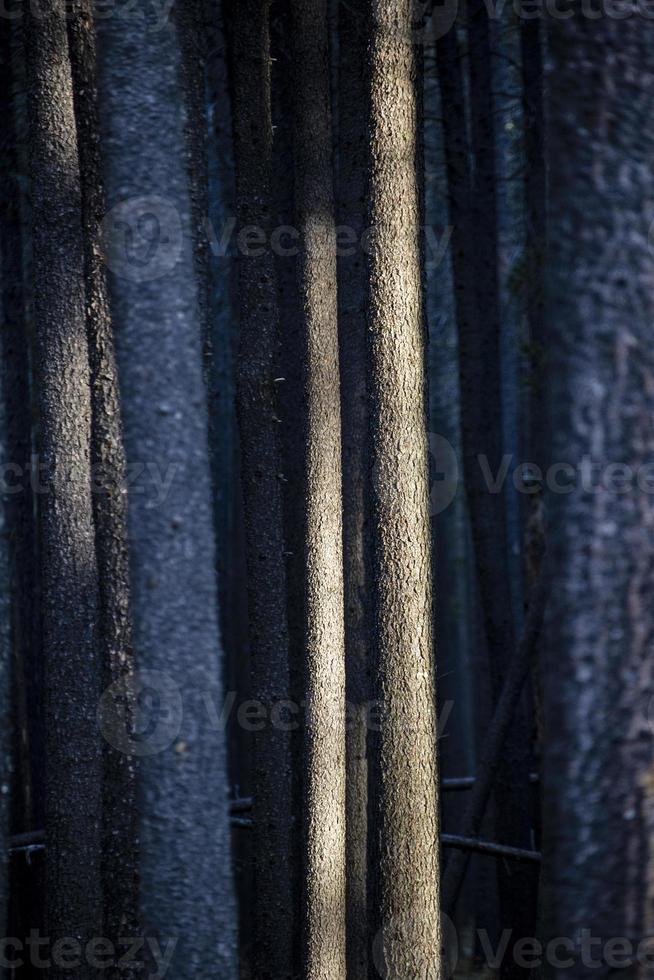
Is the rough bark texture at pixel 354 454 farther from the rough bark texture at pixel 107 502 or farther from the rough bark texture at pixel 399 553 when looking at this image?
the rough bark texture at pixel 107 502

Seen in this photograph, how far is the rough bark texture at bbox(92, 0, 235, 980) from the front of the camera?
341cm

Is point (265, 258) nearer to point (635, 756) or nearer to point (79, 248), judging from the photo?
point (79, 248)

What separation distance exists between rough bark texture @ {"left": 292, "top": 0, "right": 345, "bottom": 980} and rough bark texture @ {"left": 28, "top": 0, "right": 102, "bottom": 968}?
126cm

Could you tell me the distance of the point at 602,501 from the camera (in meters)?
3.08

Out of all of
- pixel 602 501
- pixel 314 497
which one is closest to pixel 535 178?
pixel 314 497

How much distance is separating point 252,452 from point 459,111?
3.99m

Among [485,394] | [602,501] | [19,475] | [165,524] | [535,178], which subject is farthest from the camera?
[535,178]

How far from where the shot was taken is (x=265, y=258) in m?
5.95

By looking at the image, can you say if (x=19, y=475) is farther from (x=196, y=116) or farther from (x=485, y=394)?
(x=196, y=116)

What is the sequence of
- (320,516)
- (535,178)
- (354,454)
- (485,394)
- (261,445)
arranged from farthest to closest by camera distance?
1. (535,178)
2. (485,394)
3. (354,454)
4. (261,445)
5. (320,516)

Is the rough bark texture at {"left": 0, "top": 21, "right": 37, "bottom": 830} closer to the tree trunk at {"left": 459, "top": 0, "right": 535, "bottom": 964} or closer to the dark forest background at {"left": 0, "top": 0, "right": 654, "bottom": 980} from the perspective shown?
the dark forest background at {"left": 0, "top": 0, "right": 654, "bottom": 980}

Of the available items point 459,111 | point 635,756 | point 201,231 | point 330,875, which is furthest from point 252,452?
point 459,111

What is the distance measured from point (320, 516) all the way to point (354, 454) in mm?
659

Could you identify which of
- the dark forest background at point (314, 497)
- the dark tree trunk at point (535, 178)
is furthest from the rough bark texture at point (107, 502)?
the dark tree trunk at point (535, 178)
